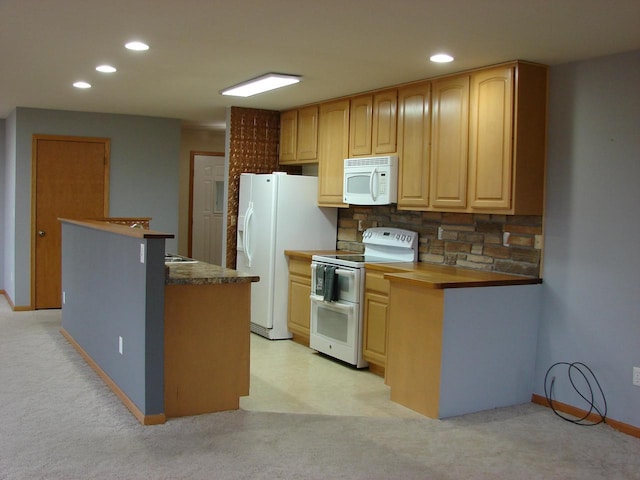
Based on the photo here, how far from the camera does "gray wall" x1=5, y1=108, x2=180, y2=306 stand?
712 cm

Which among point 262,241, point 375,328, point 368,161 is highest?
point 368,161

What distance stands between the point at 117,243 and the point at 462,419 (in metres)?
2.40

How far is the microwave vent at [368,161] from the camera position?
16.9ft

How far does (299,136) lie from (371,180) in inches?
55.2

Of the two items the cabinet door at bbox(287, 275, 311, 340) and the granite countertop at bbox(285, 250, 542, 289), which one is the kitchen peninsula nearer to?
the granite countertop at bbox(285, 250, 542, 289)

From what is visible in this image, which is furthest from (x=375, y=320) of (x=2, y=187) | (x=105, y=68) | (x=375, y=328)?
(x=2, y=187)

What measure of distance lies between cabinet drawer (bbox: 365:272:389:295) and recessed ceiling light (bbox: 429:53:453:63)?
159 centimetres

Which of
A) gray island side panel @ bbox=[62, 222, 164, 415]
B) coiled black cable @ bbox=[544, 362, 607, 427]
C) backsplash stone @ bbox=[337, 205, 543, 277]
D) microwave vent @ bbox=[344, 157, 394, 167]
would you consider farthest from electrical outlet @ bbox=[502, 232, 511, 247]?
gray island side panel @ bbox=[62, 222, 164, 415]

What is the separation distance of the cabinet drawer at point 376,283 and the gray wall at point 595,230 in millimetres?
1114

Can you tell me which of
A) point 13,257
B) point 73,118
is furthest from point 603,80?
point 13,257

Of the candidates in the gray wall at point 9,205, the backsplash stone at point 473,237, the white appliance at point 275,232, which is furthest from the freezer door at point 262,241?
the gray wall at point 9,205

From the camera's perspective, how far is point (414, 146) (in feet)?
16.2

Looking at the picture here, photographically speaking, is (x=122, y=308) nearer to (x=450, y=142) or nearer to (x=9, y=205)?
(x=450, y=142)

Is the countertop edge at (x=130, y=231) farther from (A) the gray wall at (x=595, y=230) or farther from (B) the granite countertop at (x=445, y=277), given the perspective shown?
(A) the gray wall at (x=595, y=230)
